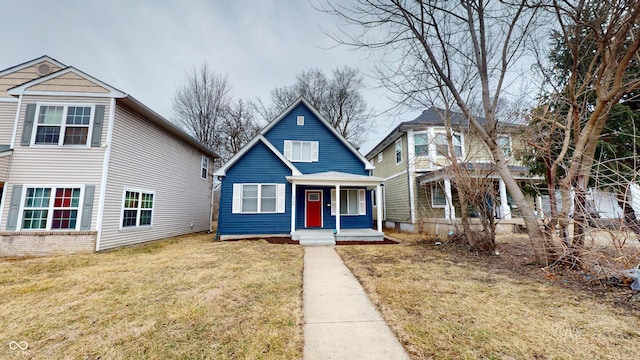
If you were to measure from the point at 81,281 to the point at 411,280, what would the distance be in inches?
270

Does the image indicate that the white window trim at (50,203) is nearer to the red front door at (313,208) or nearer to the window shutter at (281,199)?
the window shutter at (281,199)

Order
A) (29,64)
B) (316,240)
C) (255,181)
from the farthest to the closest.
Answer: (255,181)
(316,240)
(29,64)

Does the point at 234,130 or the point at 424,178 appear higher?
the point at 234,130

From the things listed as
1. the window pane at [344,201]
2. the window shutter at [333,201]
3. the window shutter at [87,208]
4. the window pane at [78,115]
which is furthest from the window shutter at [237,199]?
the window pane at [78,115]

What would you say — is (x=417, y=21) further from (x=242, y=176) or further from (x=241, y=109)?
(x=241, y=109)

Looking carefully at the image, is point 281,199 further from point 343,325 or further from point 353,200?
point 343,325

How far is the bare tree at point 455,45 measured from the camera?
679 cm

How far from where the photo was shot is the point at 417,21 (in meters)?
7.42

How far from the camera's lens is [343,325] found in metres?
3.24

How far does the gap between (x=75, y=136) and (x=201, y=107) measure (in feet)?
52.2

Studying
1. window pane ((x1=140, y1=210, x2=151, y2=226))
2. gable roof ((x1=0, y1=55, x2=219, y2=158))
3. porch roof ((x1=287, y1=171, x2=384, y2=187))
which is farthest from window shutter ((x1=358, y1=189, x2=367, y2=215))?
window pane ((x1=140, y1=210, x2=151, y2=226))

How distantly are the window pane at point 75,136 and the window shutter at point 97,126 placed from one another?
32 cm

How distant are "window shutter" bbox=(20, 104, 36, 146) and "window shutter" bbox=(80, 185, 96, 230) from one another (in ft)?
8.56

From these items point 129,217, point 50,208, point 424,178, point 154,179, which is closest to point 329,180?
point 424,178
